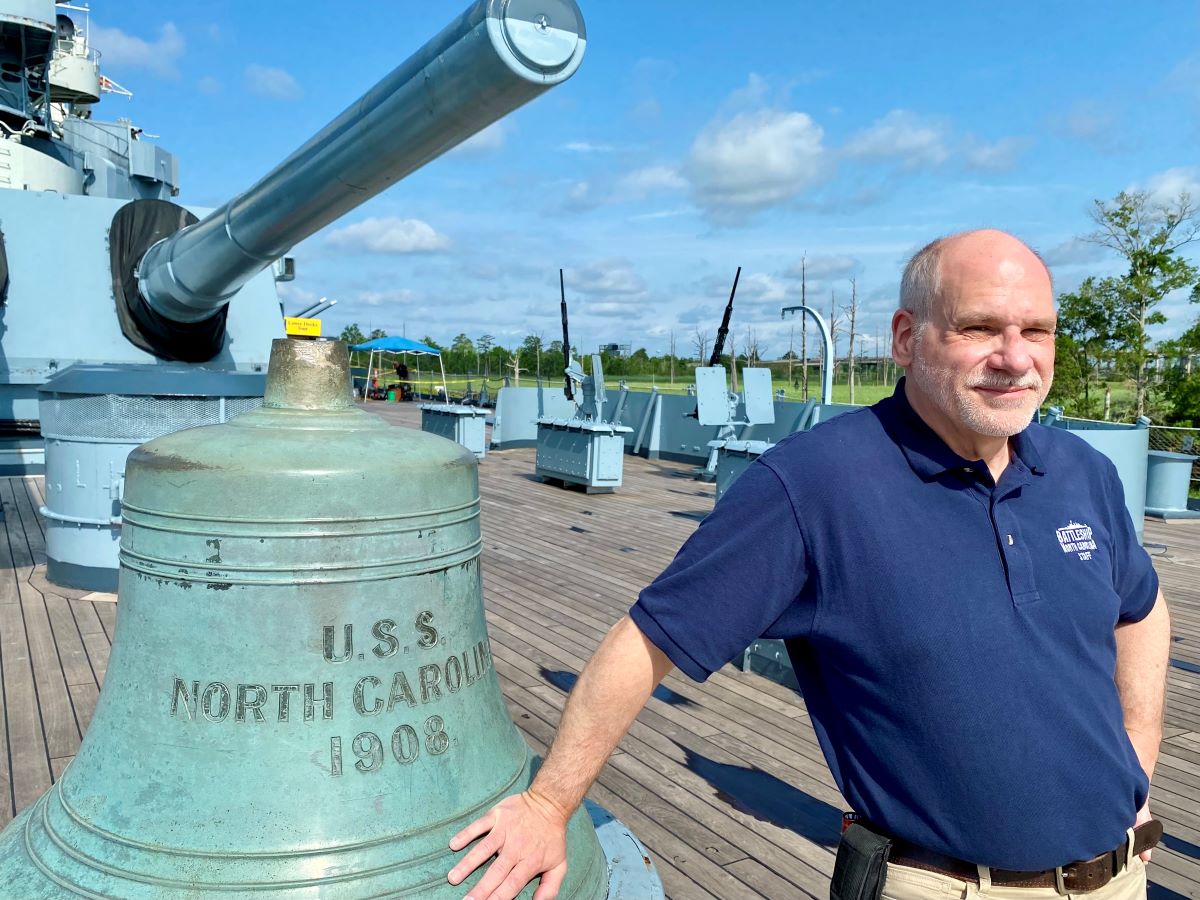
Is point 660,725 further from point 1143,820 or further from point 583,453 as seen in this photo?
point 583,453

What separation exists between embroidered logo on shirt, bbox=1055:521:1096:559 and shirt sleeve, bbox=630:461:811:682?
19.0 inches

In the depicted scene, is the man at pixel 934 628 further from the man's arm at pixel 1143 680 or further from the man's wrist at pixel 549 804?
the man's arm at pixel 1143 680

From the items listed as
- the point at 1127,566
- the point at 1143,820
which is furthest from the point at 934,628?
the point at 1143,820

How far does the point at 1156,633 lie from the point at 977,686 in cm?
61

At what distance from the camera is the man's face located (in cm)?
153

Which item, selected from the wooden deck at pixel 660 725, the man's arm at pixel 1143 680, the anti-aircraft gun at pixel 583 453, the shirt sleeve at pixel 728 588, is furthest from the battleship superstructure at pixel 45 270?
the man's arm at pixel 1143 680

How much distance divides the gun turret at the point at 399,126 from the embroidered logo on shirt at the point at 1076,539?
1.46 meters

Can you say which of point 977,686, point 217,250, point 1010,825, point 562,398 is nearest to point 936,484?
point 977,686

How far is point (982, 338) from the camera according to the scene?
1.54m

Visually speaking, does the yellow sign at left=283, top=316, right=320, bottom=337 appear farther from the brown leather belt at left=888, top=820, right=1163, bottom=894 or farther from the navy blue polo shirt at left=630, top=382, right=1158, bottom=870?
the brown leather belt at left=888, top=820, right=1163, bottom=894

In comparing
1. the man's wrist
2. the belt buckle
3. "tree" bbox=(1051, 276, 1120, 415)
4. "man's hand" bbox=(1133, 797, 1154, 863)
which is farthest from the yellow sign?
"tree" bbox=(1051, 276, 1120, 415)

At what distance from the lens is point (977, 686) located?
1460 millimetres

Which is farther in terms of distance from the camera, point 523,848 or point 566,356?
point 566,356

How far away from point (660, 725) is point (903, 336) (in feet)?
9.19
